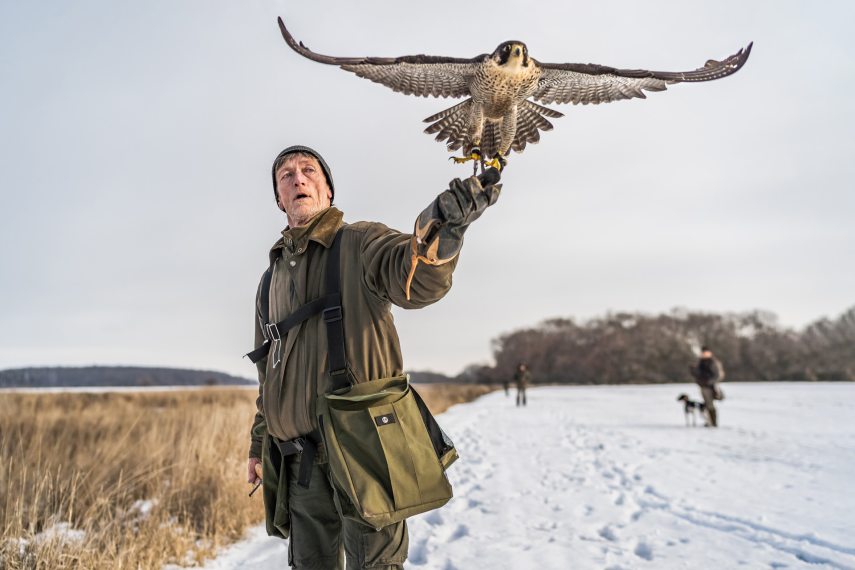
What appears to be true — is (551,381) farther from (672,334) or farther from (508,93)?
(508,93)

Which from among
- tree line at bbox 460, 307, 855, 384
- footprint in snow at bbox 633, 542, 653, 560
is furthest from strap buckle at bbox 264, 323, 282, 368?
tree line at bbox 460, 307, 855, 384

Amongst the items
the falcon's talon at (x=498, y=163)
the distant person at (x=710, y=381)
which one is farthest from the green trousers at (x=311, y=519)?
the distant person at (x=710, y=381)

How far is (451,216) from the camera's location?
50.6 inches

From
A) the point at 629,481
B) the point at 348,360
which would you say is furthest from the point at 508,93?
the point at 629,481

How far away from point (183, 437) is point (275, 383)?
448 cm

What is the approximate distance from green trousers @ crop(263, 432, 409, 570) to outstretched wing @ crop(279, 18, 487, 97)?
A: 1.81 m

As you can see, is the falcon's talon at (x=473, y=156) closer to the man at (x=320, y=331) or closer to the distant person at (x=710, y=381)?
the man at (x=320, y=331)

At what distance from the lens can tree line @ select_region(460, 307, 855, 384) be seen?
1859 inches

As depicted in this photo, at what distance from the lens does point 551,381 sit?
218ft

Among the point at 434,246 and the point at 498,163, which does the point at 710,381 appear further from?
the point at 434,246

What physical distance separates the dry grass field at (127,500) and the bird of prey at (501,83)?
2.86 metres

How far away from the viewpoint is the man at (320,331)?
142 cm

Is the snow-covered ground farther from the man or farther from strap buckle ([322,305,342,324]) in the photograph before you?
strap buckle ([322,305,342,324])

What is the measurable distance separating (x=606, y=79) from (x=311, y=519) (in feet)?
9.53
